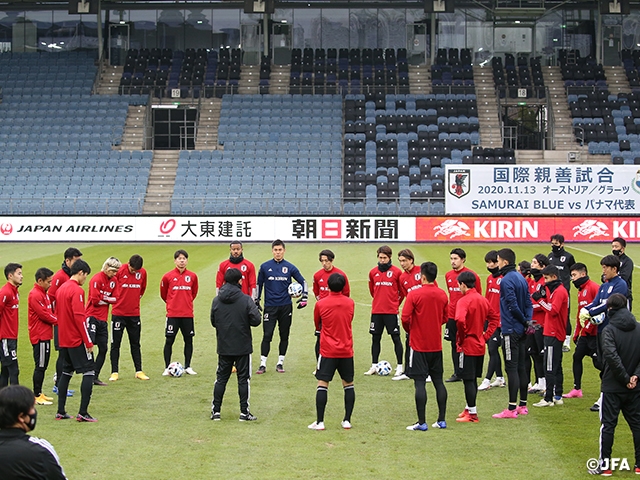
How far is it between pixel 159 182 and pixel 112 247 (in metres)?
9.57

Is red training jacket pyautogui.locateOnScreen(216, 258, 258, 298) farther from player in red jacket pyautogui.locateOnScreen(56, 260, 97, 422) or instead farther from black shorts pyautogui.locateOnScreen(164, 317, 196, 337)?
player in red jacket pyautogui.locateOnScreen(56, 260, 97, 422)

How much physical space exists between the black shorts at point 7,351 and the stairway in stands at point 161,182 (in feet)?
92.9

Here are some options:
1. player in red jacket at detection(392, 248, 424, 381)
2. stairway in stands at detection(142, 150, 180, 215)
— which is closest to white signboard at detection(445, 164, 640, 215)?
stairway in stands at detection(142, 150, 180, 215)

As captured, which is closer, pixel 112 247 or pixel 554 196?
pixel 112 247

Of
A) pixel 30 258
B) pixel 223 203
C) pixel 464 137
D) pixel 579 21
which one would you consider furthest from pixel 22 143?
pixel 579 21

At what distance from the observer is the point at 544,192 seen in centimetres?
3894

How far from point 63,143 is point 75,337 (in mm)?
38930

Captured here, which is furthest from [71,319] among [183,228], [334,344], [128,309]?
[183,228]

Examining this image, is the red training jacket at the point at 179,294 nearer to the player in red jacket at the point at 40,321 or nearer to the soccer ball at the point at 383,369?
the player in red jacket at the point at 40,321

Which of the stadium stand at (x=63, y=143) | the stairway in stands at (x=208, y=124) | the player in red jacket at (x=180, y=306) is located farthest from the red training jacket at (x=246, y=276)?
the stairway in stands at (x=208, y=124)

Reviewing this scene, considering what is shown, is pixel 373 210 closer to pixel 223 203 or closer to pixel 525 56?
pixel 223 203

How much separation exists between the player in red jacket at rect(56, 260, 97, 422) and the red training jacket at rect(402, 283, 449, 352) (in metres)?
4.11

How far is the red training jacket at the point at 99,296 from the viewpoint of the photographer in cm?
1295

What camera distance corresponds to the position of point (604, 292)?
10.6m
